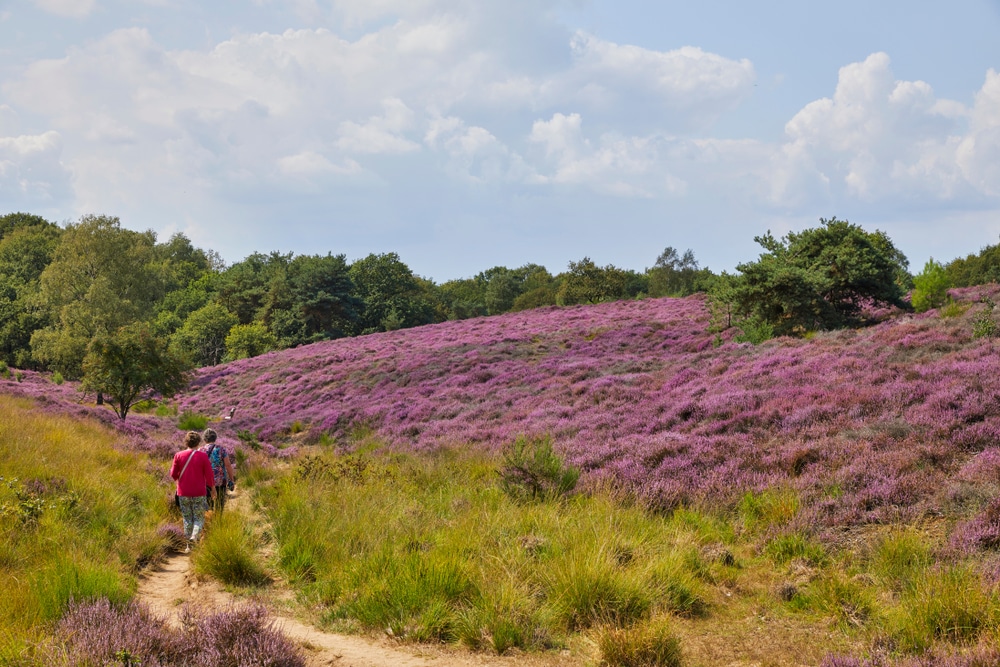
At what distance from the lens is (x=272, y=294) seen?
66.9 meters

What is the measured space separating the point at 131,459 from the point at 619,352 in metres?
19.2

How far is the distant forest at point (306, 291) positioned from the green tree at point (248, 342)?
0.14 meters

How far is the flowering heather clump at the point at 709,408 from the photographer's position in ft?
27.5

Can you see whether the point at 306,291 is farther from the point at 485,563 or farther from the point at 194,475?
the point at 485,563

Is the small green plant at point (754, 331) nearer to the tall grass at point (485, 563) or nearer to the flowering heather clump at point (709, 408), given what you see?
the flowering heather clump at point (709, 408)

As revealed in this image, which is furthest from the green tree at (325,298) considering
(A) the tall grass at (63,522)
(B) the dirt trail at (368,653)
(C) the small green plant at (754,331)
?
(B) the dirt trail at (368,653)

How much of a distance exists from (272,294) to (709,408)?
63.6m

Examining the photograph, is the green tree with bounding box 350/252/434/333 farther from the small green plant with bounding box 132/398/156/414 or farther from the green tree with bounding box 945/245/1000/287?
the green tree with bounding box 945/245/1000/287

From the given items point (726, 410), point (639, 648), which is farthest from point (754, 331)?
point (639, 648)

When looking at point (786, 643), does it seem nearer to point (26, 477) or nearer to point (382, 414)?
point (26, 477)

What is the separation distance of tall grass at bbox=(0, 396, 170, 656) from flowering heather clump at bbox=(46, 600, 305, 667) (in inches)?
11.5

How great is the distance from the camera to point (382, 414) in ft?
70.0

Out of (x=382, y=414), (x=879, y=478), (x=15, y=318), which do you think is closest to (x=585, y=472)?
(x=879, y=478)

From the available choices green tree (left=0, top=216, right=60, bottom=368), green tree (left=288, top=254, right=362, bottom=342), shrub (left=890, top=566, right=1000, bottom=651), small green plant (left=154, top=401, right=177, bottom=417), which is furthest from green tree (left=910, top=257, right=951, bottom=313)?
green tree (left=0, top=216, right=60, bottom=368)
